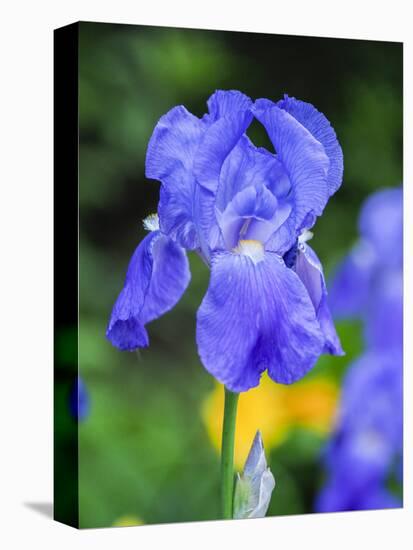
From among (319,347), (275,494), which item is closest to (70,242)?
(319,347)

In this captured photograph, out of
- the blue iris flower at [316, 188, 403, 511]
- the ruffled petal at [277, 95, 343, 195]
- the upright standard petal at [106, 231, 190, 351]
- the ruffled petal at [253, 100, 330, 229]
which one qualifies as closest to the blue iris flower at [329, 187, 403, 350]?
the blue iris flower at [316, 188, 403, 511]

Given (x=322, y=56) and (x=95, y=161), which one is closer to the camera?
(x=95, y=161)

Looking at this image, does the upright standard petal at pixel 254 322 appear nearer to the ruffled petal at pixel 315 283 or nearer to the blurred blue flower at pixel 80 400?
the ruffled petal at pixel 315 283

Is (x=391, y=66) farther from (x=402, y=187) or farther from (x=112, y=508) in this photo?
(x=112, y=508)

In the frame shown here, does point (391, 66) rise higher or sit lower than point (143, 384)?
higher

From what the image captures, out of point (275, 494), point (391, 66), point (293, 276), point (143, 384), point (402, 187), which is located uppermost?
point (391, 66)

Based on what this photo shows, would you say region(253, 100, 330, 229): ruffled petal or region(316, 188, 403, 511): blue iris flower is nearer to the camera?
region(253, 100, 330, 229): ruffled petal

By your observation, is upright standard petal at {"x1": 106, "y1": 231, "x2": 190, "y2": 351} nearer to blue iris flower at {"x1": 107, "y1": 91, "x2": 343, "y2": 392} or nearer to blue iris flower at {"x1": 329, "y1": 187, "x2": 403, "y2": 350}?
blue iris flower at {"x1": 107, "y1": 91, "x2": 343, "y2": 392}
